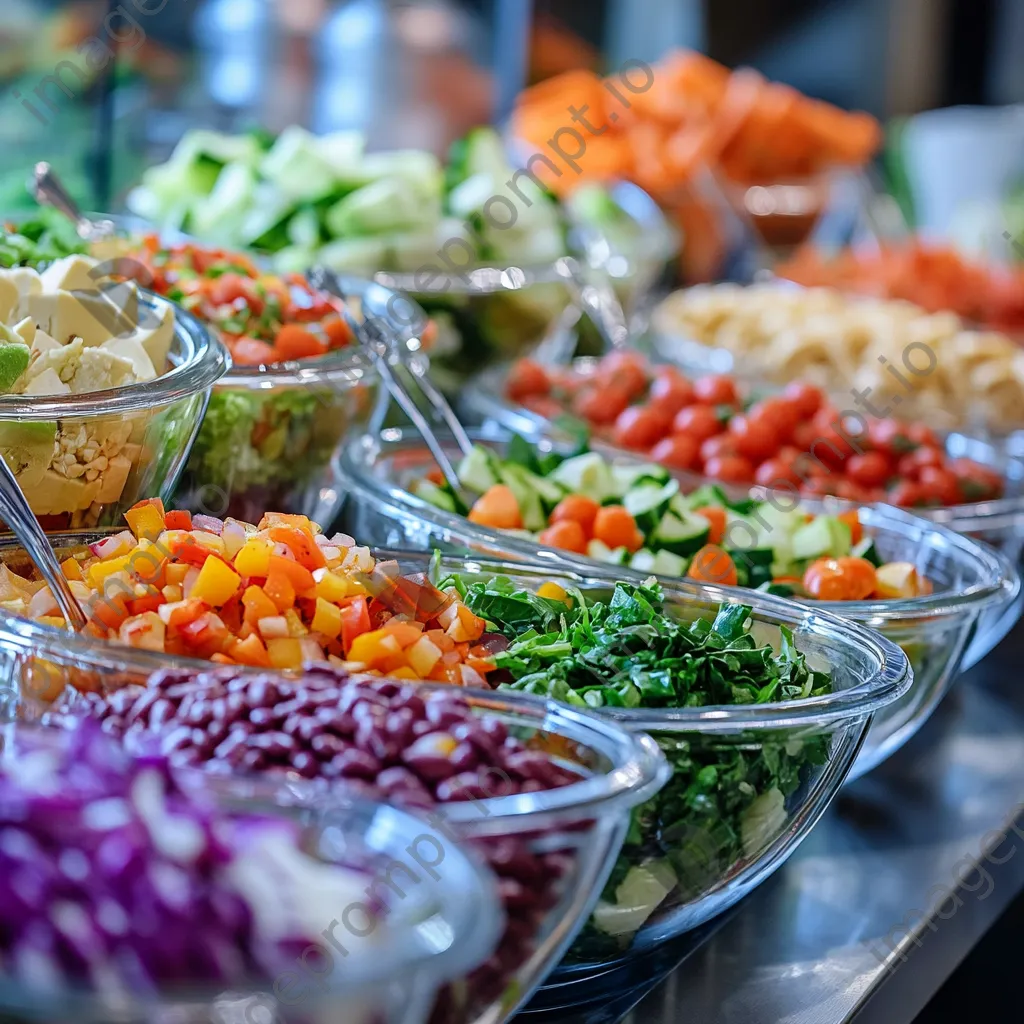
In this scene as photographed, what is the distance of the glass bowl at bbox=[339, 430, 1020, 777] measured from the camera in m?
1.15

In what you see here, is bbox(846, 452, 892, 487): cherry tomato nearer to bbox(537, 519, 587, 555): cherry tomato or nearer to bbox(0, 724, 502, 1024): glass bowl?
bbox(537, 519, 587, 555): cherry tomato

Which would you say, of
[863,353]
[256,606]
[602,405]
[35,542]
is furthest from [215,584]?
[863,353]

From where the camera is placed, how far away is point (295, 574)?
893mm

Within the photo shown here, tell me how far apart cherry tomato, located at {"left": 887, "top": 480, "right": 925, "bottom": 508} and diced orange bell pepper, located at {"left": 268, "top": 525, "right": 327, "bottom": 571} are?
0.89 m

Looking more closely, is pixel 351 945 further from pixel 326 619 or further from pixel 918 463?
pixel 918 463

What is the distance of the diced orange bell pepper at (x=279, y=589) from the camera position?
2.88ft

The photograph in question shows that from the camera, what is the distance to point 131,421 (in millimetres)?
1013

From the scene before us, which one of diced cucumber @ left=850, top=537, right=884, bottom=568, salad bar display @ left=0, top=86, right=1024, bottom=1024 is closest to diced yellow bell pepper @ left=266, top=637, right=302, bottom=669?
salad bar display @ left=0, top=86, right=1024, bottom=1024

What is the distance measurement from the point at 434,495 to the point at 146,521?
1.32ft

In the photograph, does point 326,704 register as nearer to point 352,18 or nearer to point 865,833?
point 865,833

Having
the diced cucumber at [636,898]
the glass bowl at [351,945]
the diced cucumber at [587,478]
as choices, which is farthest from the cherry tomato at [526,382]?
the glass bowl at [351,945]

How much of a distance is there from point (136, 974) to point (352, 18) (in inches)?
87.9

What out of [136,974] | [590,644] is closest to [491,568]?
[590,644]

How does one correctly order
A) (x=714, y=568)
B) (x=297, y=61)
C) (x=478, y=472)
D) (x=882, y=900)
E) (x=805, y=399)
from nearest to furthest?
1. (x=882, y=900)
2. (x=714, y=568)
3. (x=478, y=472)
4. (x=805, y=399)
5. (x=297, y=61)
